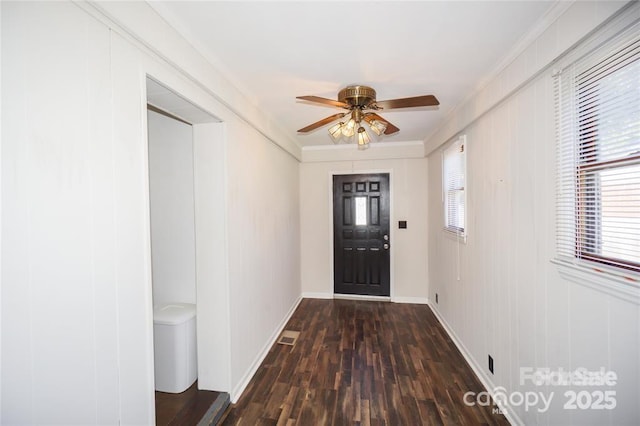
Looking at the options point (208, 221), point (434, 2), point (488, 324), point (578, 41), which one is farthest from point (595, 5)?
point (208, 221)

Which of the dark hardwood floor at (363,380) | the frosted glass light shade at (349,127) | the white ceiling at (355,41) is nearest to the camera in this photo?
the white ceiling at (355,41)

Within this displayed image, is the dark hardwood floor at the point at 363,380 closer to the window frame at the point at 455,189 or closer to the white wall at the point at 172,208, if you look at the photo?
the white wall at the point at 172,208

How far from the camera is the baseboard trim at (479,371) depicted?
1.90 meters

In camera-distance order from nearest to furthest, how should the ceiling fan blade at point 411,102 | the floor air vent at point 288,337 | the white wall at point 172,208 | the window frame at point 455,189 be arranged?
1. the ceiling fan blade at point 411,102
2. the white wall at point 172,208
3. the window frame at point 455,189
4. the floor air vent at point 288,337

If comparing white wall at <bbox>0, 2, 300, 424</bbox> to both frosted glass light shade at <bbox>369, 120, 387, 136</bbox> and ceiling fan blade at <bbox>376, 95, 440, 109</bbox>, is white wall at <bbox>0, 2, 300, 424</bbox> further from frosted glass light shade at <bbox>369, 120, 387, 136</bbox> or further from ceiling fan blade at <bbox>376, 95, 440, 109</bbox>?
frosted glass light shade at <bbox>369, 120, 387, 136</bbox>

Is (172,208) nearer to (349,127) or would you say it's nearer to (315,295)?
(349,127)

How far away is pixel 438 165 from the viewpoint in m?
3.77

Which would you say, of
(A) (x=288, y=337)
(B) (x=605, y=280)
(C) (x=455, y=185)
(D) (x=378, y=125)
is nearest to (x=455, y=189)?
(C) (x=455, y=185)

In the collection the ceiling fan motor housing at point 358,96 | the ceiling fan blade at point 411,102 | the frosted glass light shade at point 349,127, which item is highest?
the ceiling fan motor housing at point 358,96

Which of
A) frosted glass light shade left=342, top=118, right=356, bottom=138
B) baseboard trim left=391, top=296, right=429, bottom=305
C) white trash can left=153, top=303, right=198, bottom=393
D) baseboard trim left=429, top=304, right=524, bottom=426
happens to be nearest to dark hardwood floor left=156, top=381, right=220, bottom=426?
white trash can left=153, top=303, right=198, bottom=393

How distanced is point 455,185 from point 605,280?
2022 mm

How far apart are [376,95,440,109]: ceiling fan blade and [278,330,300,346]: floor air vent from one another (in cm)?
266

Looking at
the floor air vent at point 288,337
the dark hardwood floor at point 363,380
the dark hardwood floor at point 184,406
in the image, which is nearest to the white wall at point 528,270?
the dark hardwood floor at point 363,380

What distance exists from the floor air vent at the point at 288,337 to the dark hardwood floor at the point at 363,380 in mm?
75
